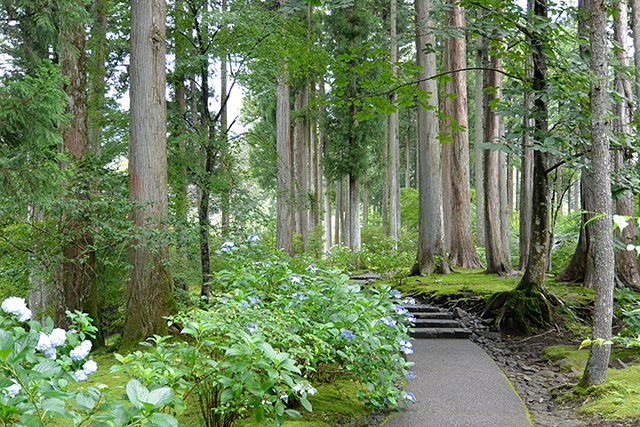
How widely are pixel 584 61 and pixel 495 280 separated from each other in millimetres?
6433

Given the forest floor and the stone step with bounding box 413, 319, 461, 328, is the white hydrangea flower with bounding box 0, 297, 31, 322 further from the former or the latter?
the stone step with bounding box 413, 319, 461, 328

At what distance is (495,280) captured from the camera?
1053cm

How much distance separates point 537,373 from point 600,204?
7.91 feet

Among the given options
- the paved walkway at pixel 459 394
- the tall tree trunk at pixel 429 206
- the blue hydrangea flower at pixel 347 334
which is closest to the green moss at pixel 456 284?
the tall tree trunk at pixel 429 206

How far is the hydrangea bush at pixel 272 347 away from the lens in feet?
7.89

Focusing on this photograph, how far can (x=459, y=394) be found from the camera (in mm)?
4402

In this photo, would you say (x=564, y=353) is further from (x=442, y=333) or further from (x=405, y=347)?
(x=405, y=347)

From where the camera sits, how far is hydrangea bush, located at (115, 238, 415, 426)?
240cm

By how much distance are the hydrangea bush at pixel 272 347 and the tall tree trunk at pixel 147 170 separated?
6.43 feet

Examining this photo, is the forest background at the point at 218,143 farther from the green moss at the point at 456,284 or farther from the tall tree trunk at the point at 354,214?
the tall tree trunk at the point at 354,214

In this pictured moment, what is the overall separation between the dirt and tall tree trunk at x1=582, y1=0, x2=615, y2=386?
0.38m

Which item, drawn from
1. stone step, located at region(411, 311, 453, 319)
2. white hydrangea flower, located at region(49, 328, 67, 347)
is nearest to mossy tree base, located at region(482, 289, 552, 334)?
stone step, located at region(411, 311, 453, 319)

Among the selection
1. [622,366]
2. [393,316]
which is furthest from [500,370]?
[393,316]

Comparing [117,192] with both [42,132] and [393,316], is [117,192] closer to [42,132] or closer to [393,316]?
[42,132]
